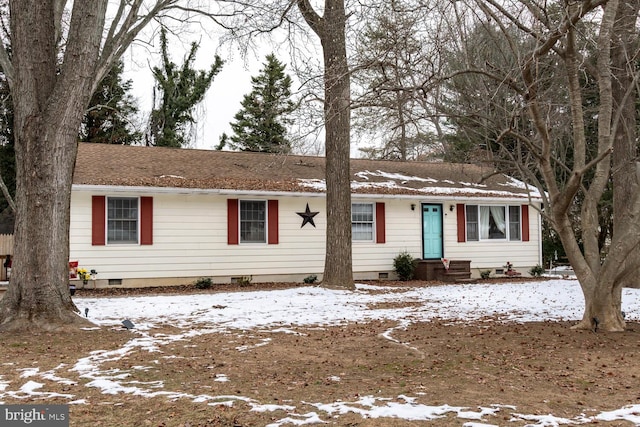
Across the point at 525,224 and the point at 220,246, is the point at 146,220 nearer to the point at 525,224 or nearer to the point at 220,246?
the point at 220,246

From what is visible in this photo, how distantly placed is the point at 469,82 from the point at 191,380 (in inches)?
281

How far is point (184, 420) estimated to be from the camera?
4160 mm

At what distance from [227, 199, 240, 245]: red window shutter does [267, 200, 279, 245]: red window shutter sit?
3.02ft

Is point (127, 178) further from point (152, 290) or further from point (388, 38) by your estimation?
point (388, 38)

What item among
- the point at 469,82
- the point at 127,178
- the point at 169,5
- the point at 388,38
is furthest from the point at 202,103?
the point at 388,38

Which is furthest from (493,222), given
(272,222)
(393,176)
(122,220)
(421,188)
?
(122,220)

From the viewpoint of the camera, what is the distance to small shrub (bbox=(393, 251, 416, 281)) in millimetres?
16922

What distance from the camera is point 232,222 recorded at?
15.3 meters

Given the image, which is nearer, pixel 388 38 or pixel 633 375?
pixel 633 375

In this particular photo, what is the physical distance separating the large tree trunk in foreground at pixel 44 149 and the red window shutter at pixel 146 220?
5932 mm

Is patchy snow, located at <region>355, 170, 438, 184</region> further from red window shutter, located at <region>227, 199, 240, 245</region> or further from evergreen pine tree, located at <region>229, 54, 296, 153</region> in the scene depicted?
evergreen pine tree, located at <region>229, 54, 296, 153</region>

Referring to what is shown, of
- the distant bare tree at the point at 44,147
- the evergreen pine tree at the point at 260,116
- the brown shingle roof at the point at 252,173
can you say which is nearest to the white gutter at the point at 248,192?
the brown shingle roof at the point at 252,173
